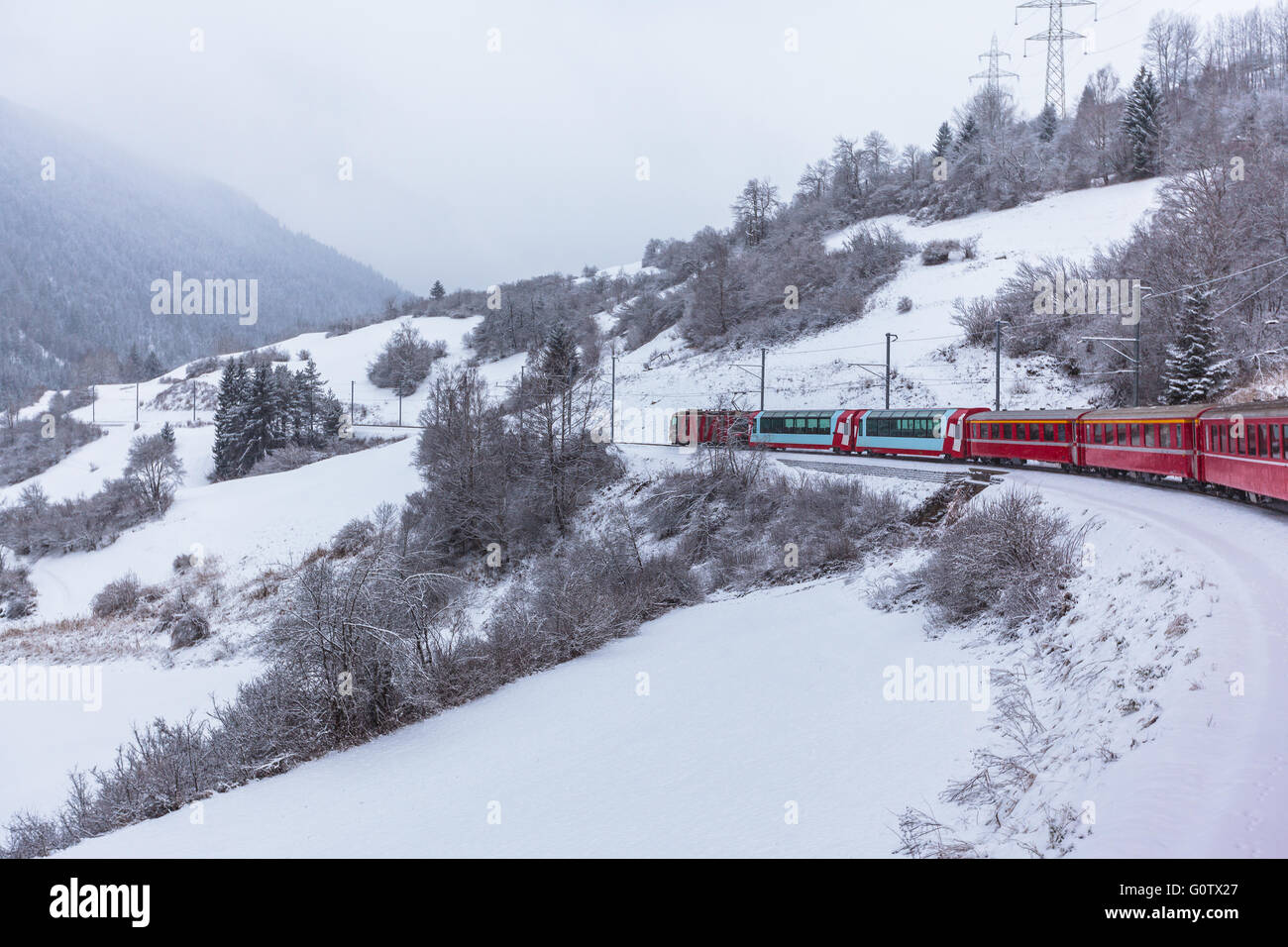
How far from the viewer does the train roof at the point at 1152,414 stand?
19.7 m

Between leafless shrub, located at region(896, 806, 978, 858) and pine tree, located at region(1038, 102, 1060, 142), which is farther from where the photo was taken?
pine tree, located at region(1038, 102, 1060, 142)

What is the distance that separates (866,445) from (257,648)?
29.7 m

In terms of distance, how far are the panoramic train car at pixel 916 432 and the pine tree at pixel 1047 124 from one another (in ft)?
216

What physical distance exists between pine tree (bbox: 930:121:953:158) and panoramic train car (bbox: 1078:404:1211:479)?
77.5 m

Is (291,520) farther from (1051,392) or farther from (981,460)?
(1051,392)

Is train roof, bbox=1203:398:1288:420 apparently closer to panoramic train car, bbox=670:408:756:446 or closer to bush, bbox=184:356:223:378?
panoramic train car, bbox=670:408:756:446

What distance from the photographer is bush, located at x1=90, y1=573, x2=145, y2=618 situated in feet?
123

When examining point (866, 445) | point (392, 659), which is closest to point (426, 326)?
point (866, 445)

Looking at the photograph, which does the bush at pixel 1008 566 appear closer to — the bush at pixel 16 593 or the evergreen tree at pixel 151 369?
the bush at pixel 16 593

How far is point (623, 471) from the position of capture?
42125mm

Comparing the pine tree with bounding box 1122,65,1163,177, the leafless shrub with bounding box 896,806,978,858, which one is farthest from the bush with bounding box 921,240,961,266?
the leafless shrub with bounding box 896,806,978,858

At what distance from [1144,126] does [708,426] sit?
2220 inches

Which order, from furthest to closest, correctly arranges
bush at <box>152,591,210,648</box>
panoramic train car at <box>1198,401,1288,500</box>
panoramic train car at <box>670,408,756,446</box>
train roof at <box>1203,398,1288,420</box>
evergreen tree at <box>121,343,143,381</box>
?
evergreen tree at <box>121,343,143,381</box> < panoramic train car at <box>670,408,756,446</box> < bush at <box>152,591,210,648</box> < train roof at <box>1203,398,1288,420</box> < panoramic train car at <box>1198,401,1288,500</box>

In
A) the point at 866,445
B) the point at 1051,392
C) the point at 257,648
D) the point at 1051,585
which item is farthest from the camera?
the point at 1051,392
